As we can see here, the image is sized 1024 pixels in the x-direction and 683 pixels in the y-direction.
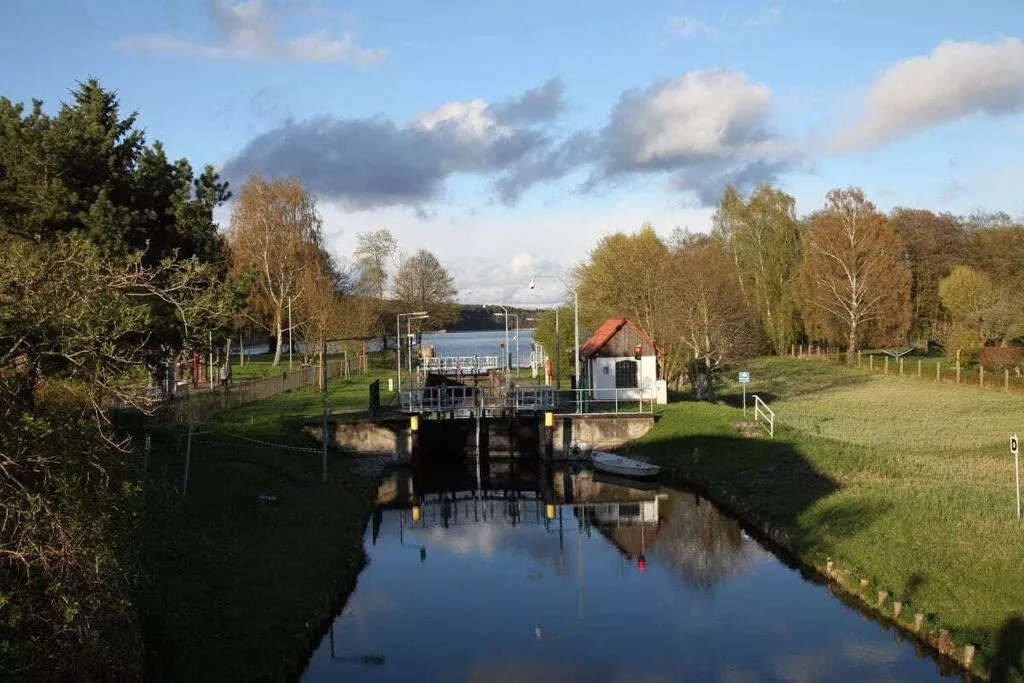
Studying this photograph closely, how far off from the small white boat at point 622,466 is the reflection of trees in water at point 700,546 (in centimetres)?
383

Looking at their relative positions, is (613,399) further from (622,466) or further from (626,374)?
(622,466)

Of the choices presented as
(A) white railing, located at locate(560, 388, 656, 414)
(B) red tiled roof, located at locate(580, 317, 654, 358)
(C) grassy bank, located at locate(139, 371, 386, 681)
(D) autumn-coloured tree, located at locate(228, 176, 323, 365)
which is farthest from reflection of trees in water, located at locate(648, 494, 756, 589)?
(D) autumn-coloured tree, located at locate(228, 176, 323, 365)

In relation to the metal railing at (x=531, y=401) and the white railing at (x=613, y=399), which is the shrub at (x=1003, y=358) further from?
the metal railing at (x=531, y=401)

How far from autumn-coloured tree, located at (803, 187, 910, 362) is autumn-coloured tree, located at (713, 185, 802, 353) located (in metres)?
5.65

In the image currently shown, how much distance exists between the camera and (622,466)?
3447 centimetres

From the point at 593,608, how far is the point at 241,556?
7.50 meters

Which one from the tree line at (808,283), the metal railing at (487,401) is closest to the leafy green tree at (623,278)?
the tree line at (808,283)

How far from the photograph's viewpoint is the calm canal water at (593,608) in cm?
1650

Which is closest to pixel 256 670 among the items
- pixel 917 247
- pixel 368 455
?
pixel 368 455

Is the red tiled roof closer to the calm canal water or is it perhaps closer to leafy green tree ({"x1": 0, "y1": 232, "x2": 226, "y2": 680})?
the calm canal water

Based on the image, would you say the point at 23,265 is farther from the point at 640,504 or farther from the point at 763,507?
the point at 640,504

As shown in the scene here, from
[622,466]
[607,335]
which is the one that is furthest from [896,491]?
[607,335]

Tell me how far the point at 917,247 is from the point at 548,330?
33822 mm

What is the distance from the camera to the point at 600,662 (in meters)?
16.9
